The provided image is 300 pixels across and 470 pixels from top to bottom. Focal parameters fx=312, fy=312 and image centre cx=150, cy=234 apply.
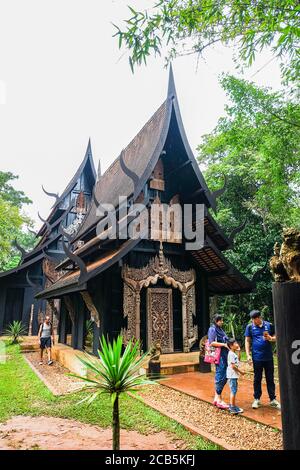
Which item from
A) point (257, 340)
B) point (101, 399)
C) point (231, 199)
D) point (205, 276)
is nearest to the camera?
point (257, 340)

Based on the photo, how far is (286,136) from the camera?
8109 mm

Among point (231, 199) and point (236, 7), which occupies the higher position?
point (231, 199)

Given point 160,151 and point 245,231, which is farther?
point 245,231

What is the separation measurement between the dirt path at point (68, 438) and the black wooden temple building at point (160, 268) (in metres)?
2.84

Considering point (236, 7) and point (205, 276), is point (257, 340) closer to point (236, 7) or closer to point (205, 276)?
point (205, 276)

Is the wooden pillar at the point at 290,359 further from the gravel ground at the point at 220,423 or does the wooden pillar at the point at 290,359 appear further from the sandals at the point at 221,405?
the sandals at the point at 221,405

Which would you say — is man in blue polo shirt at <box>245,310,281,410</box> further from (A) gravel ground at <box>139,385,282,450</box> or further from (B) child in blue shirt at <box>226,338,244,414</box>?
(A) gravel ground at <box>139,385,282,450</box>

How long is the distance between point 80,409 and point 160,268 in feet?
12.6

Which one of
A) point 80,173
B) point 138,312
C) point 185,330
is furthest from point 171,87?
point 80,173

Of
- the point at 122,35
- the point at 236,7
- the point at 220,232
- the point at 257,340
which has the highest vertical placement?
the point at 236,7

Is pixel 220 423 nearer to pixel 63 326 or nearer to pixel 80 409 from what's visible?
pixel 80 409

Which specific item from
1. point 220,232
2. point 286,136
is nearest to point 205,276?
point 220,232

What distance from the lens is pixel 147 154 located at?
873 cm
